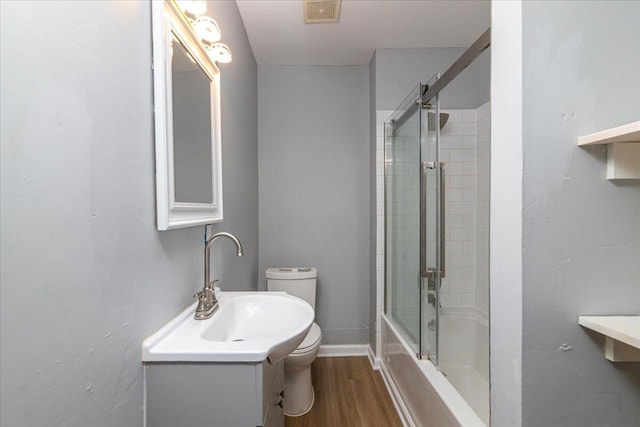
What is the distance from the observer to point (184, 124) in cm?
105

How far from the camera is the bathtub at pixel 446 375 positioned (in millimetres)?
1261

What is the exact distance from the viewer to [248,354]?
0.79 meters

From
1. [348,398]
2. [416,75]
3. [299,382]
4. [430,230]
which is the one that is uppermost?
[416,75]

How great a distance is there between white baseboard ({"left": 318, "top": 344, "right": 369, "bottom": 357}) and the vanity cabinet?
1.83m

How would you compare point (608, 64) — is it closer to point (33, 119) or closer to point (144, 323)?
point (33, 119)

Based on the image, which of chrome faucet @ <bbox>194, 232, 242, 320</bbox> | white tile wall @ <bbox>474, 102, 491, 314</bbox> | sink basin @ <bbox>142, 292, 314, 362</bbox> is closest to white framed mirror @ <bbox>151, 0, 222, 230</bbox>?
chrome faucet @ <bbox>194, 232, 242, 320</bbox>

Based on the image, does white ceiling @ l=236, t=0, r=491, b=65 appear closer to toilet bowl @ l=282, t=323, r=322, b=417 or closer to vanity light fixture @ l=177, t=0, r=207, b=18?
vanity light fixture @ l=177, t=0, r=207, b=18

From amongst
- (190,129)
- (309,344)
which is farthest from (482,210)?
(190,129)

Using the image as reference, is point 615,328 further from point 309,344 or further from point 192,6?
point 192,6

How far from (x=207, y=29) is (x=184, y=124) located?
43 cm

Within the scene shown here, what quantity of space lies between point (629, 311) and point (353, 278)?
189cm

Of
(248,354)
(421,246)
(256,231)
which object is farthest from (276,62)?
(248,354)

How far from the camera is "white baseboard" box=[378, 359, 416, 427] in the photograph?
1657 millimetres

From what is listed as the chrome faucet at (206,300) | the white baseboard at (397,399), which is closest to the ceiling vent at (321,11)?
the chrome faucet at (206,300)
